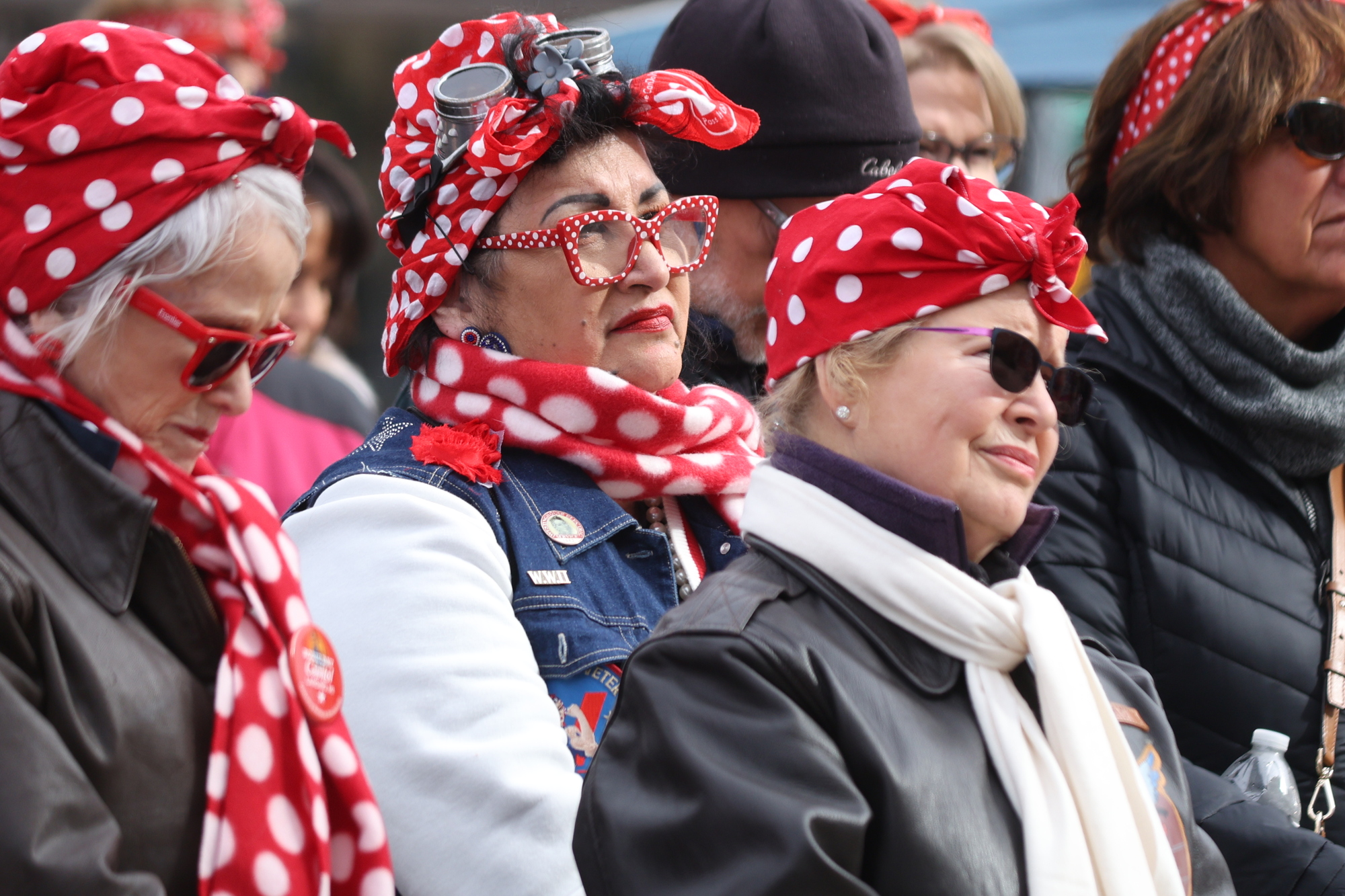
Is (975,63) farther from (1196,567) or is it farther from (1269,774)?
(1269,774)

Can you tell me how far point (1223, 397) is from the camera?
302 centimetres

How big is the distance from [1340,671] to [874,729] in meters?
1.58

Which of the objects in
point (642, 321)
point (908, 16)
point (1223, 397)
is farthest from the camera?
point (908, 16)

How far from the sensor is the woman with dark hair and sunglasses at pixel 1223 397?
2.86 meters

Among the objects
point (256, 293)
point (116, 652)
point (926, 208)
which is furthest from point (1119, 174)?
point (116, 652)

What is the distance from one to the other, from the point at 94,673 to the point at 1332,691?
2.43 meters

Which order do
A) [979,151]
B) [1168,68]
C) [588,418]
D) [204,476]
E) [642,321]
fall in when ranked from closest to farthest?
[204,476], [588,418], [642,321], [1168,68], [979,151]

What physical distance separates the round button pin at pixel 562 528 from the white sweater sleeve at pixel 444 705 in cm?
15

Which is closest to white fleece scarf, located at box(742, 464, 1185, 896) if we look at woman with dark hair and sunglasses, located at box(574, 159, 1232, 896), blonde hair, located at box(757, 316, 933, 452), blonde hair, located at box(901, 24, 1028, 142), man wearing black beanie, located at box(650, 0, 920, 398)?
woman with dark hair and sunglasses, located at box(574, 159, 1232, 896)

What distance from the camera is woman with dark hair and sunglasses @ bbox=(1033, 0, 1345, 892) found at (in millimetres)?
2857

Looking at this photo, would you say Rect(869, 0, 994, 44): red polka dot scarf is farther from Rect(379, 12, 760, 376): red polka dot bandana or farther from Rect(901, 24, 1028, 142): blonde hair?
Rect(379, 12, 760, 376): red polka dot bandana

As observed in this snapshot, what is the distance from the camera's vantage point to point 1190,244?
10.8ft

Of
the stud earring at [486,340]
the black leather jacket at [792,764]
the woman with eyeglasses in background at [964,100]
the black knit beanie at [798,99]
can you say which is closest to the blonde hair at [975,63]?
the woman with eyeglasses in background at [964,100]

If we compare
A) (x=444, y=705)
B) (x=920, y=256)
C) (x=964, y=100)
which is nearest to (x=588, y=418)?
(x=444, y=705)
